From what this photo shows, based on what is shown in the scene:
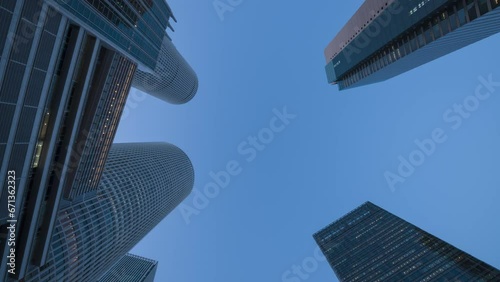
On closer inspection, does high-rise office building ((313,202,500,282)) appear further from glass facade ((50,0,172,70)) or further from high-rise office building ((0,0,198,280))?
glass facade ((50,0,172,70))

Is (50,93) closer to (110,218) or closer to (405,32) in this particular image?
(110,218)

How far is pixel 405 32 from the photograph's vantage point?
7538 centimetres

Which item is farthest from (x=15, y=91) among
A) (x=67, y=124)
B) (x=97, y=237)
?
(x=97, y=237)

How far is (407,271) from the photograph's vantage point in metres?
103

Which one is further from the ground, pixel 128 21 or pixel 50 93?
pixel 128 21

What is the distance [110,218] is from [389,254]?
98.9m

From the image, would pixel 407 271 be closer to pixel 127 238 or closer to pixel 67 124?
pixel 127 238

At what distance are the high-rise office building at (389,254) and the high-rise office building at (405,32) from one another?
207 ft

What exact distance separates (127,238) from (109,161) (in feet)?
103

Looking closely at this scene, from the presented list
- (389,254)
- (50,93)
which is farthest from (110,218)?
(389,254)

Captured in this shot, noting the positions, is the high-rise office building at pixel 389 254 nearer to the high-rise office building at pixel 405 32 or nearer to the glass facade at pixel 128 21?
the high-rise office building at pixel 405 32

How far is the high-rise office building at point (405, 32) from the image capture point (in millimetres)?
55266

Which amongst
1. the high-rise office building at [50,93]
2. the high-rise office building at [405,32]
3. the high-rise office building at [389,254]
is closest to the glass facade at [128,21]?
the high-rise office building at [50,93]

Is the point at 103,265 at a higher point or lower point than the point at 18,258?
lower
